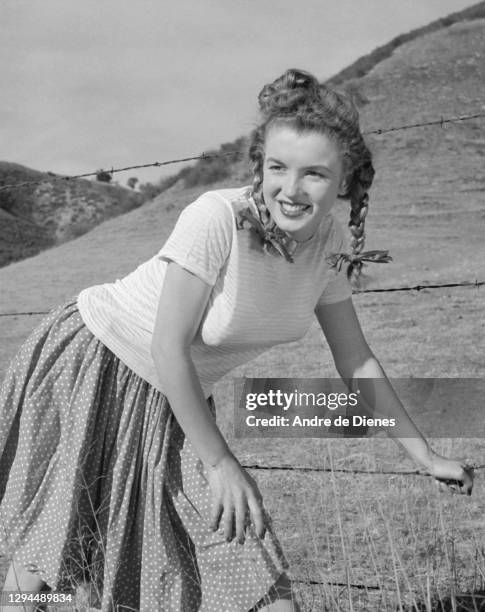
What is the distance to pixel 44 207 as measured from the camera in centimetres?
6053

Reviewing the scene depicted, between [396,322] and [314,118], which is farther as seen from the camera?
[396,322]

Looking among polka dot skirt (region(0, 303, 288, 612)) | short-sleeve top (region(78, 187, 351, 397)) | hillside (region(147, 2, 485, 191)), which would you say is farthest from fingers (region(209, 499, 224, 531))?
hillside (region(147, 2, 485, 191))

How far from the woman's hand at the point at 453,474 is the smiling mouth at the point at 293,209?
62 cm

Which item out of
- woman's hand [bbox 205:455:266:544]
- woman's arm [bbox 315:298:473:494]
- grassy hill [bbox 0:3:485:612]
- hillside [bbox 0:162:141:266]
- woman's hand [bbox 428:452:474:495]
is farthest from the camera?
hillside [bbox 0:162:141:266]

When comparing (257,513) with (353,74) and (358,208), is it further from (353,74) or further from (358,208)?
(353,74)

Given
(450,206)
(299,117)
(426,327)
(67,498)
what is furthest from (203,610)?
(450,206)

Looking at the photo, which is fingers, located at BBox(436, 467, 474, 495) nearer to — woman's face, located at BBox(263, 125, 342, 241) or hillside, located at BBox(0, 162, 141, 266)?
woman's face, located at BBox(263, 125, 342, 241)

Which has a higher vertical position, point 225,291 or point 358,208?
point 358,208

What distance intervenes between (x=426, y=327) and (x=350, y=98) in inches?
222

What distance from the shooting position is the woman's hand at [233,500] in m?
1.59

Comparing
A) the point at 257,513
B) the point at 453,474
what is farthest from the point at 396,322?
the point at 257,513

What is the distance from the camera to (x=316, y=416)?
2520 millimetres

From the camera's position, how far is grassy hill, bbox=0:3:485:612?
2510 mm

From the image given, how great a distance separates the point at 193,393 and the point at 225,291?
221 mm
